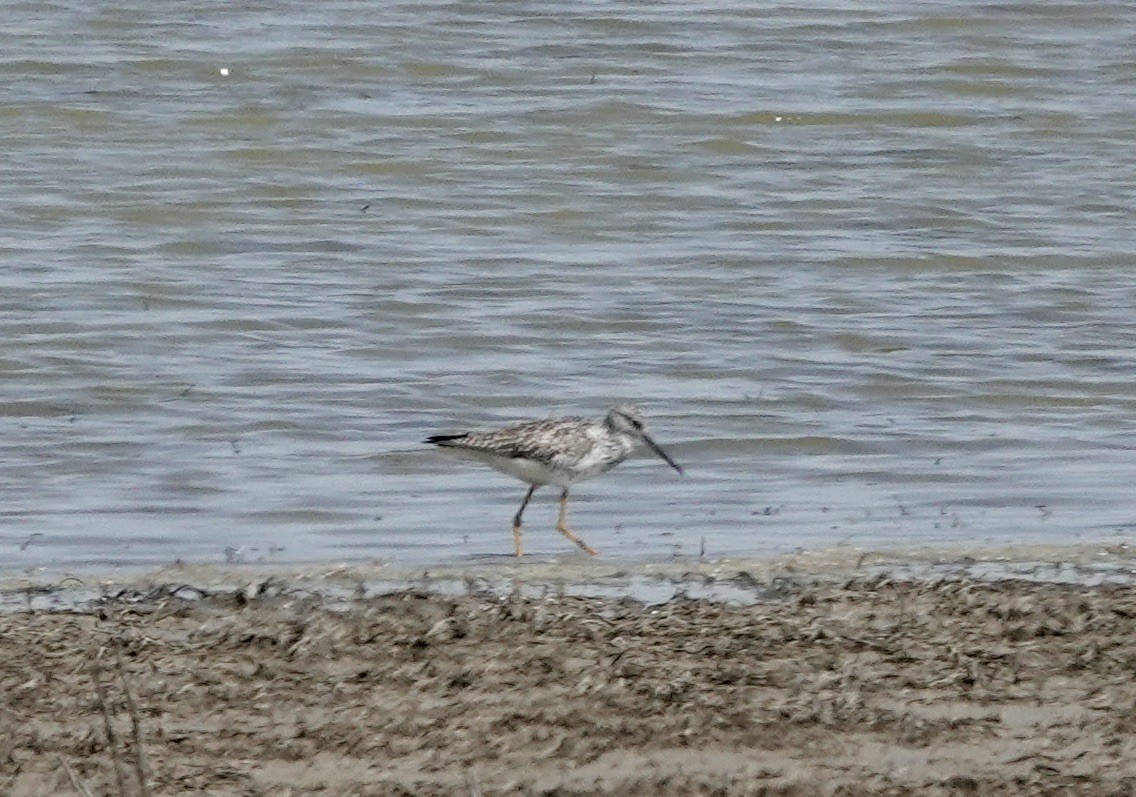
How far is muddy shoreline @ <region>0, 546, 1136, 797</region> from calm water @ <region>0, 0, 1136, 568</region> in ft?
4.50

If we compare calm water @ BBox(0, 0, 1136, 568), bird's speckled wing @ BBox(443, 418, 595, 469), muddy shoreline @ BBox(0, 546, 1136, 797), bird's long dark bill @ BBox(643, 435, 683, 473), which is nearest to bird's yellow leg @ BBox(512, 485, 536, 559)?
calm water @ BBox(0, 0, 1136, 568)

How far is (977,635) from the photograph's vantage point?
22.7 feet

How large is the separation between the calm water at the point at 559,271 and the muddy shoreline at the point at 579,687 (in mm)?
1372

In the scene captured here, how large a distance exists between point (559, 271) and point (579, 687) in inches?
342

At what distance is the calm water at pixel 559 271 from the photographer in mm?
10016

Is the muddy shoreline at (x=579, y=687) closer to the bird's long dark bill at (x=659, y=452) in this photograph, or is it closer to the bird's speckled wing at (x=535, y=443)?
the bird's speckled wing at (x=535, y=443)

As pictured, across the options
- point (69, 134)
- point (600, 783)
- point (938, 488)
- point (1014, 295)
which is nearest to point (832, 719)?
point (600, 783)

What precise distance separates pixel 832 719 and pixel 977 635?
0.99 metres

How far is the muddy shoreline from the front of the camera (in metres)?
5.71

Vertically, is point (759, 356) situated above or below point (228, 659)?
below

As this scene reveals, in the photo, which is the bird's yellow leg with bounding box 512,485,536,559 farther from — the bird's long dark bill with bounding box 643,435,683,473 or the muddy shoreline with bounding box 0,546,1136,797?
the muddy shoreline with bounding box 0,546,1136,797

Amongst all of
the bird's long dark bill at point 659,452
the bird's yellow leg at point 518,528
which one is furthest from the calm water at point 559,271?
the bird's long dark bill at point 659,452

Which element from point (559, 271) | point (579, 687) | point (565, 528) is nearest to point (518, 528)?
point (565, 528)

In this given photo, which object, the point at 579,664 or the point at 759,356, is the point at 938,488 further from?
the point at 579,664
